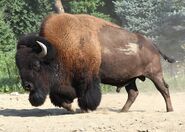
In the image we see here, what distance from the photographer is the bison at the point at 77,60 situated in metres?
10.1

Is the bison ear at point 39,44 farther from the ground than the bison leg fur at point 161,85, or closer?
farther from the ground

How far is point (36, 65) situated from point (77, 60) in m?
0.71

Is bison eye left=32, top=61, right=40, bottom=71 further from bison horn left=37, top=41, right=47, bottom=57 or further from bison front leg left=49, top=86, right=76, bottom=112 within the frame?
bison front leg left=49, top=86, right=76, bottom=112

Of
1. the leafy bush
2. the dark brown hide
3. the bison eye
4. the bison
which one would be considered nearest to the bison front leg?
the bison

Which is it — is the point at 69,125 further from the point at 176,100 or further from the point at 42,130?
the point at 176,100

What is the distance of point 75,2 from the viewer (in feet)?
93.7

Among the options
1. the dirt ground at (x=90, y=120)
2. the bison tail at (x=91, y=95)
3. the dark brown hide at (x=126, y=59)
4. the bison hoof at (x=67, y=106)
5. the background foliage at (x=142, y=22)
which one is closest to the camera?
the dirt ground at (x=90, y=120)

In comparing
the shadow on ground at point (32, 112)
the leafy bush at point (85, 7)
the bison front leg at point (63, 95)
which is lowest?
the leafy bush at point (85, 7)

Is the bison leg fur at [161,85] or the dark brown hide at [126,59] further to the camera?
the bison leg fur at [161,85]

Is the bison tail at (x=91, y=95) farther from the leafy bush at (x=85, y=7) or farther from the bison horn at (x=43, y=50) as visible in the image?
the leafy bush at (x=85, y=7)

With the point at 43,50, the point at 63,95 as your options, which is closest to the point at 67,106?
the point at 63,95

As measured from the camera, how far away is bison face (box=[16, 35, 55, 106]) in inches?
395

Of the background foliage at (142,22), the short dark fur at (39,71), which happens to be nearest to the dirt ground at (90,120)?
the short dark fur at (39,71)

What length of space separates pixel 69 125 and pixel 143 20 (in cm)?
1495
